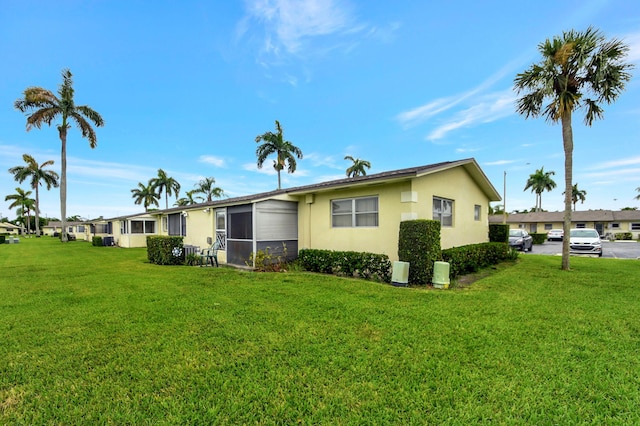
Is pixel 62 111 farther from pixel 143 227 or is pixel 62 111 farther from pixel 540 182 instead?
pixel 540 182

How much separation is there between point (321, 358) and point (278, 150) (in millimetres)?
24447

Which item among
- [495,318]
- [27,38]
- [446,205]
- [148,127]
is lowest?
[495,318]

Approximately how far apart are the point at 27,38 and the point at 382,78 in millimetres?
15015

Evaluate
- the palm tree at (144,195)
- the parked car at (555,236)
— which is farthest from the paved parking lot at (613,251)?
the palm tree at (144,195)

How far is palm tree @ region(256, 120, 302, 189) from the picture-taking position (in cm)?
2611

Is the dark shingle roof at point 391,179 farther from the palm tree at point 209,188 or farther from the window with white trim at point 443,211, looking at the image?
the palm tree at point 209,188

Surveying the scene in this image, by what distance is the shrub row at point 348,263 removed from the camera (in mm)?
8445

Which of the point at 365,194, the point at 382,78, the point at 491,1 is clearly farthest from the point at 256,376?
the point at 382,78

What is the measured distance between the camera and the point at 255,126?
83.8 feet

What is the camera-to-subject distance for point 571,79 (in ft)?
32.3

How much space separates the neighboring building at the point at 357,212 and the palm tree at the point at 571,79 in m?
3.06

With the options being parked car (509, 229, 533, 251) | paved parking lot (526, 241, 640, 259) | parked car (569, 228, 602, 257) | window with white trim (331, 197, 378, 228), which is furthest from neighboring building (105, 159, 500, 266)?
paved parking lot (526, 241, 640, 259)

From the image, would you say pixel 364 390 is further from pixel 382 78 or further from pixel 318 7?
pixel 382 78

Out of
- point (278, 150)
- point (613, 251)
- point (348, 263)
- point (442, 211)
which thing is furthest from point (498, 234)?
point (278, 150)
